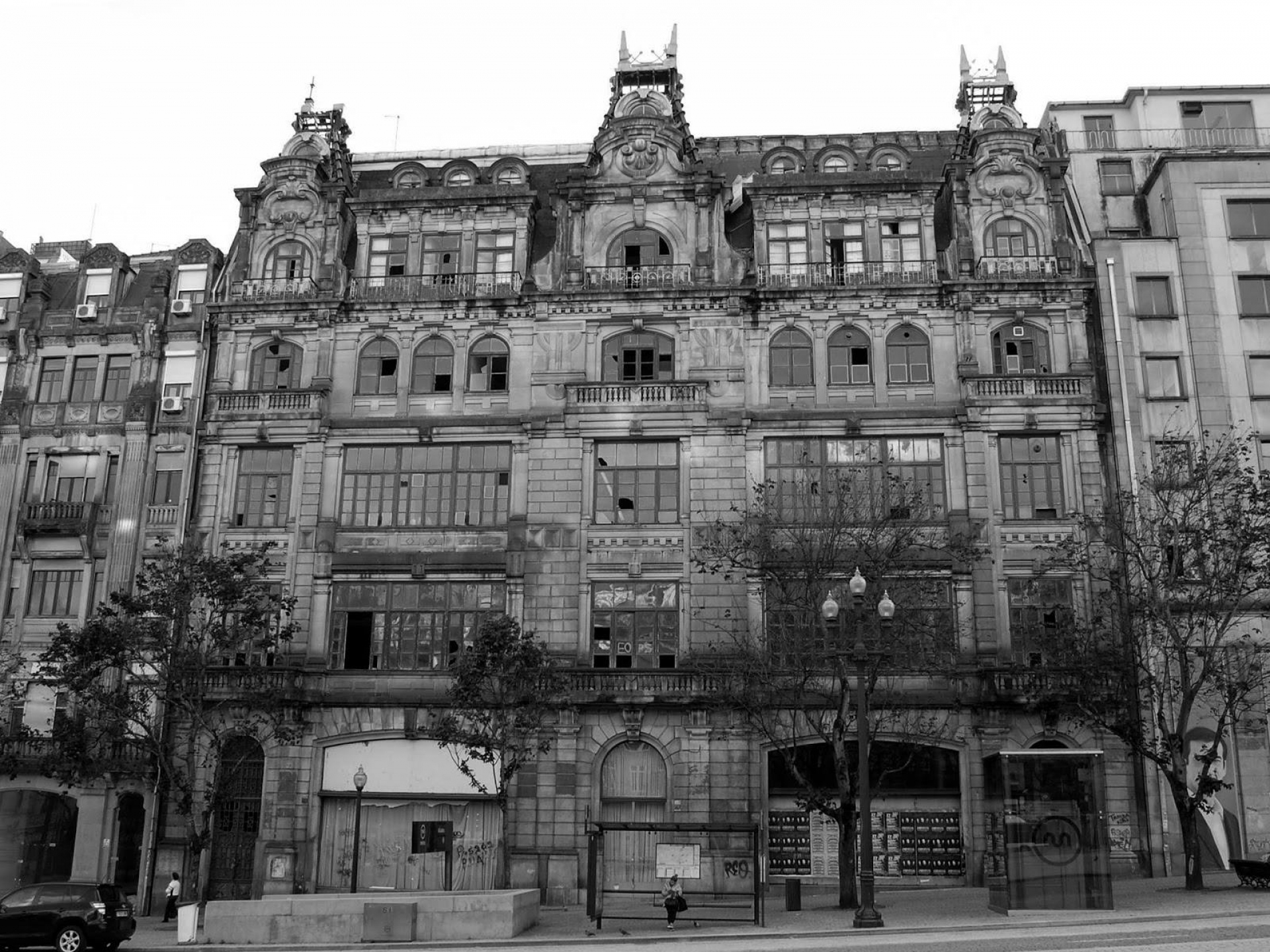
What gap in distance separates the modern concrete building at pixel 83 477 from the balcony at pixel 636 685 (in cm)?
1394

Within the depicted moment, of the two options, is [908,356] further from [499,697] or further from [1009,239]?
[499,697]

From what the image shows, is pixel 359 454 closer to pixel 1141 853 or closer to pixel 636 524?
pixel 636 524

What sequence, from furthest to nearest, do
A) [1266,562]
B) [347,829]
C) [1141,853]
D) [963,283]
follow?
[963,283] < [347,829] < [1141,853] < [1266,562]

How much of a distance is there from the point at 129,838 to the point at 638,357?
2279 centimetres

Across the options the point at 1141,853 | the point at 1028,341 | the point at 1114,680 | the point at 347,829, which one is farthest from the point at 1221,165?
the point at 347,829

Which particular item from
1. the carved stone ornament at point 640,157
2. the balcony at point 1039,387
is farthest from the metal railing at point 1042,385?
the carved stone ornament at point 640,157

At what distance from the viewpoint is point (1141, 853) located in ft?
121

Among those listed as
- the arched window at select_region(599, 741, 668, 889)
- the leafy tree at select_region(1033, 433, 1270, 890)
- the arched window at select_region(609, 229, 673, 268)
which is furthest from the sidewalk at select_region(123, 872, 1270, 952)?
the arched window at select_region(609, 229, 673, 268)

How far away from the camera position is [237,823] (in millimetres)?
39750

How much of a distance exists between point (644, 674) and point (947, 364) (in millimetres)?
14265

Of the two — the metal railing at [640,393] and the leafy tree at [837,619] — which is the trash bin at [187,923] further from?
the metal railing at [640,393]

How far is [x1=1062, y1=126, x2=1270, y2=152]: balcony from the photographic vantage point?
45.6 meters

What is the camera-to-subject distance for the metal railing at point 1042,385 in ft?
134

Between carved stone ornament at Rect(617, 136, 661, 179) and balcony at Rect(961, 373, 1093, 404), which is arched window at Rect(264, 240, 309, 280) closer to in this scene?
carved stone ornament at Rect(617, 136, 661, 179)
